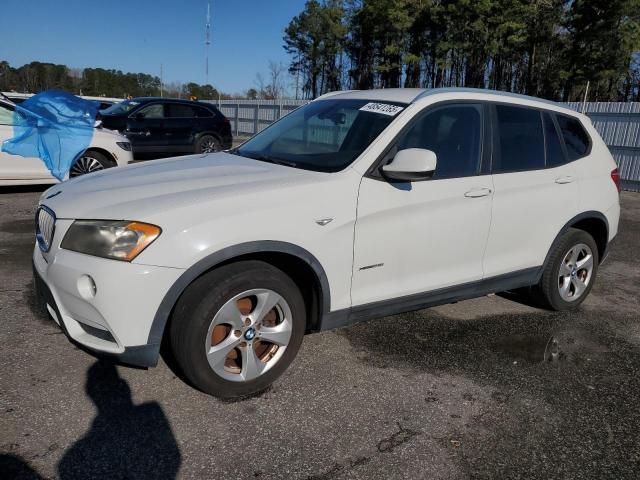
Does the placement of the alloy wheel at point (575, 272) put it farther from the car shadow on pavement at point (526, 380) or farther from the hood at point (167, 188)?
the hood at point (167, 188)

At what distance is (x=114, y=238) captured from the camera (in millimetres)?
2490

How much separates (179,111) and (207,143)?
1043 mm

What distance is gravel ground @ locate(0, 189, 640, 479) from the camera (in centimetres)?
237

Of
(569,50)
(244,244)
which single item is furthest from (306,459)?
(569,50)

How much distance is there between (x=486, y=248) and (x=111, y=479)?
8.89ft

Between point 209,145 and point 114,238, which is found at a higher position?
point 114,238

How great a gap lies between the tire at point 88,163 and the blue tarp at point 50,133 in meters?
0.09

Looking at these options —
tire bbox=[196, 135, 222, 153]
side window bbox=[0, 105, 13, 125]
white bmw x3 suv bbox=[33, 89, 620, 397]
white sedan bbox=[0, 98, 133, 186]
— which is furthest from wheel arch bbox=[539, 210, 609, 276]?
tire bbox=[196, 135, 222, 153]

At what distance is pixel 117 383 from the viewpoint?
9.80ft

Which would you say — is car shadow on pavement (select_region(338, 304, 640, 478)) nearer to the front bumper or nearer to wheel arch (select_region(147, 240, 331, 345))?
wheel arch (select_region(147, 240, 331, 345))

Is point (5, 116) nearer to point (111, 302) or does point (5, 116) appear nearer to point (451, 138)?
point (111, 302)

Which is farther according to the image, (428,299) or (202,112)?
(202,112)

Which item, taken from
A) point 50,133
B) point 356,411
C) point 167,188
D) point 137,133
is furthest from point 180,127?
point 356,411

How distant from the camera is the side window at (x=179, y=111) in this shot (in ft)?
42.5
